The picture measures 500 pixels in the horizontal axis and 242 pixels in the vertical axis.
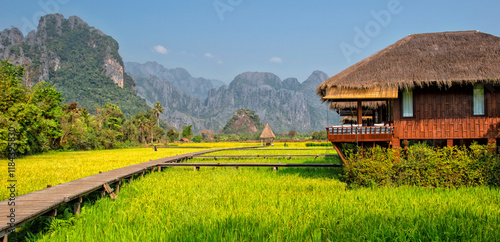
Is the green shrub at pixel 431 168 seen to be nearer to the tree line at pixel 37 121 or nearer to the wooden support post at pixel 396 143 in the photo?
the wooden support post at pixel 396 143

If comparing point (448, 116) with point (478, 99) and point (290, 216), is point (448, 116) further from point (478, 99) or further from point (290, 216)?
point (290, 216)

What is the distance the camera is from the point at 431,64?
9.20 m

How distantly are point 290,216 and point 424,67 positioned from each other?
6.65m

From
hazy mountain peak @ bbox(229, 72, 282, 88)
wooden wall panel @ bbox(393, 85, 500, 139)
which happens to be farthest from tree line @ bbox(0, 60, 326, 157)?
hazy mountain peak @ bbox(229, 72, 282, 88)

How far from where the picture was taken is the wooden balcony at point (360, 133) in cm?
888

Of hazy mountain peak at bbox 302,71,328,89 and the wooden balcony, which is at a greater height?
hazy mountain peak at bbox 302,71,328,89

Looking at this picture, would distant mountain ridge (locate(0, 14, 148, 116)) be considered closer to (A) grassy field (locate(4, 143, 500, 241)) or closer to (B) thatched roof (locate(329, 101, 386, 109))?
(B) thatched roof (locate(329, 101, 386, 109))

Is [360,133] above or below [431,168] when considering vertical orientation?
above

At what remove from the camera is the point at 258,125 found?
118m

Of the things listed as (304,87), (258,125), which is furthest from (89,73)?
(304,87)

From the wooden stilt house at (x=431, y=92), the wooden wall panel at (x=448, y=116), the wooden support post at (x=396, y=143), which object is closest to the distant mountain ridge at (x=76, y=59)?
the wooden stilt house at (x=431, y=92)

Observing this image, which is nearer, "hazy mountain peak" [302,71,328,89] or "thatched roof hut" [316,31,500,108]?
"thatched roof hut" [316,31,500,108]

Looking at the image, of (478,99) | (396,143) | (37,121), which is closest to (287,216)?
(396,143)

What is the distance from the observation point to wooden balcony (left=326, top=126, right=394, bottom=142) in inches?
349
